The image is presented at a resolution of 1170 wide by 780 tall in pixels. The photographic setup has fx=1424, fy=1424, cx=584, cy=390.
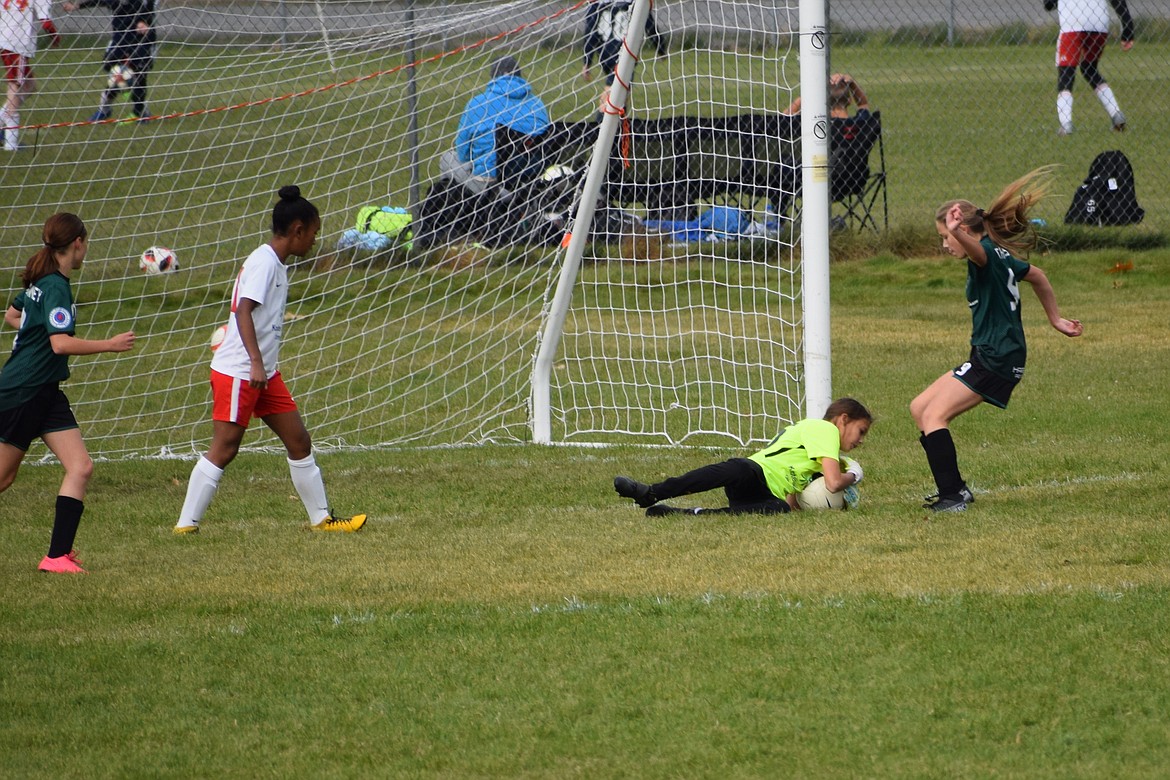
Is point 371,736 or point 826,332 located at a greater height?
point 826,332

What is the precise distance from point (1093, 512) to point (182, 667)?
4314mm

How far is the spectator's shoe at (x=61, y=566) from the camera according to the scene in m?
6.63

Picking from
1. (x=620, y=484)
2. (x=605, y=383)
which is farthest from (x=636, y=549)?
(x=605, y=383)

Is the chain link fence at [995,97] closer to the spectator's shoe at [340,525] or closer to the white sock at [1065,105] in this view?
the white sock at [1065,105]

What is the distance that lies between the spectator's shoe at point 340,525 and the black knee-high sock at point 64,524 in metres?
1.28

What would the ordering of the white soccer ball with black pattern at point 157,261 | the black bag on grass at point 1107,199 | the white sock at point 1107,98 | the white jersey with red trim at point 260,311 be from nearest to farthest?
the white jersey with red trim at point 260,311 < the white soccer ball with black pattern at point 157,261 < the black bag on grass at point 1107,199 < the white sock at point 1107,98

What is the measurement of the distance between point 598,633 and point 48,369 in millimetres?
3057

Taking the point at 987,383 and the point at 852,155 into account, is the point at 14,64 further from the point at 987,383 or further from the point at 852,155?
the point at 852,155

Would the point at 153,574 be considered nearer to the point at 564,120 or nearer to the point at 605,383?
Result: the point at 605,383

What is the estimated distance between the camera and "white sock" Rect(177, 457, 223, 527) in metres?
7.31

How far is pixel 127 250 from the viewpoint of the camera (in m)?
14.7

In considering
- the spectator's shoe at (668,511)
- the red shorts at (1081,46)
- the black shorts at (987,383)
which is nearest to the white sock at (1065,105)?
the red shorts at (1081,46)

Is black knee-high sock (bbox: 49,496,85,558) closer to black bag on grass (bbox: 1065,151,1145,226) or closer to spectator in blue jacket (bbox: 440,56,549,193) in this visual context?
spectator in blue jacket (bbox: 440,56,549,193)

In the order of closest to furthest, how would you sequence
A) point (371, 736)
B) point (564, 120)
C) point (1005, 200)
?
point (371, 736)
point (1005, 200)
point (564, 120)
